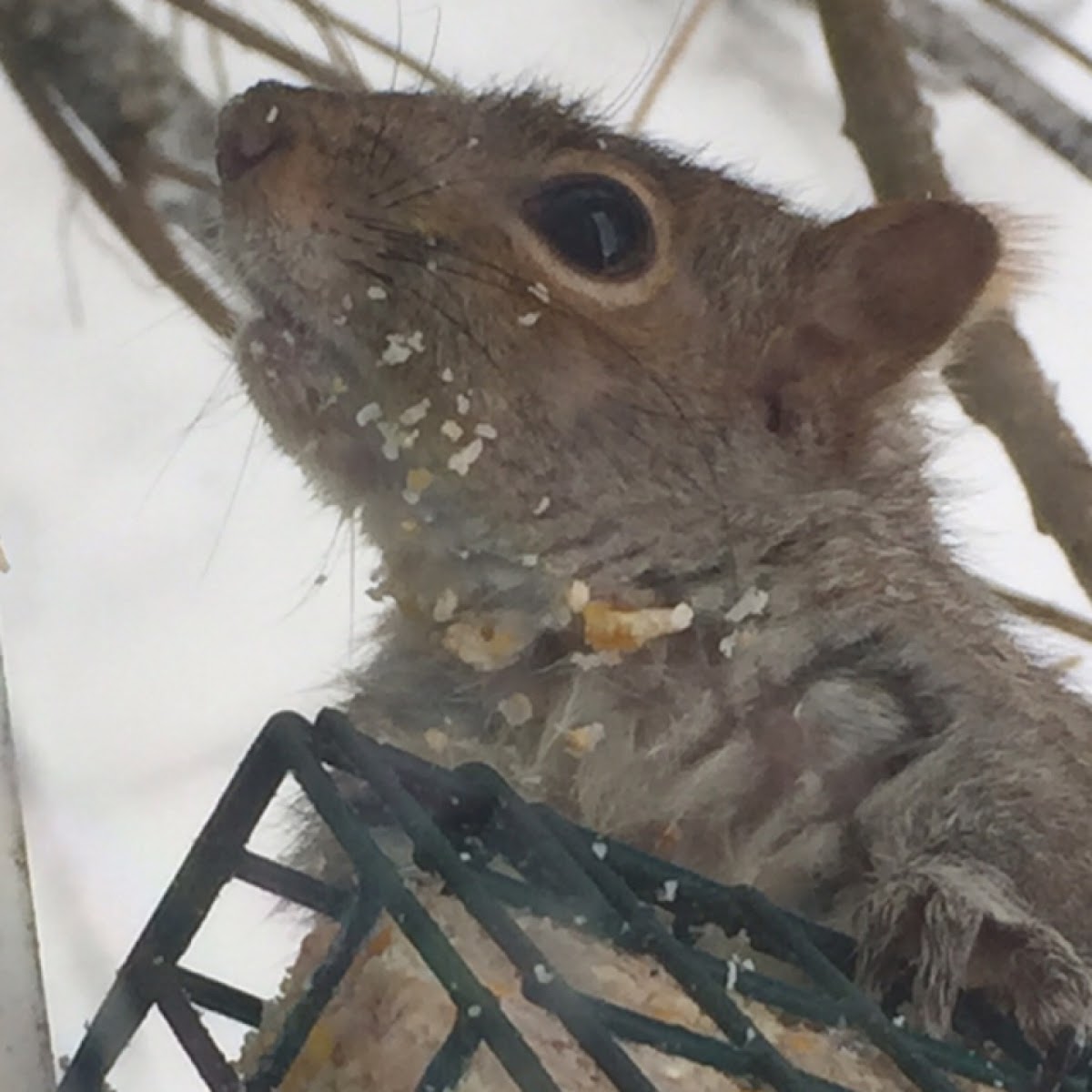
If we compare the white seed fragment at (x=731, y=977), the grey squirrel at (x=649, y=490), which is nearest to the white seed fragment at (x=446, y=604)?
the grey squirrel at (x=649, y=490)

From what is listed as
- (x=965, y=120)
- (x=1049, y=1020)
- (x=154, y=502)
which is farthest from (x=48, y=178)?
(x=1049, y=1020)

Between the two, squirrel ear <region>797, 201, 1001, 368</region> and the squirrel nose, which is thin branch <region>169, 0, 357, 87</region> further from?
squirrel ear <region>797, 201, 1001, 368</region>

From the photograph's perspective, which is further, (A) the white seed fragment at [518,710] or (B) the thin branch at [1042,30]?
(B) the thin branch at [1042,30]

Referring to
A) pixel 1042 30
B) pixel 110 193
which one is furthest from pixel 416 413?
pixel 1042 30

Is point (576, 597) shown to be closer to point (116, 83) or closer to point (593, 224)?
point (593, 224)

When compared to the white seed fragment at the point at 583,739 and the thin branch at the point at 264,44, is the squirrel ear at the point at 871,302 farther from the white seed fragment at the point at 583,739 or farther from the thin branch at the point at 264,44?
the thin branch at the point at 264,44
